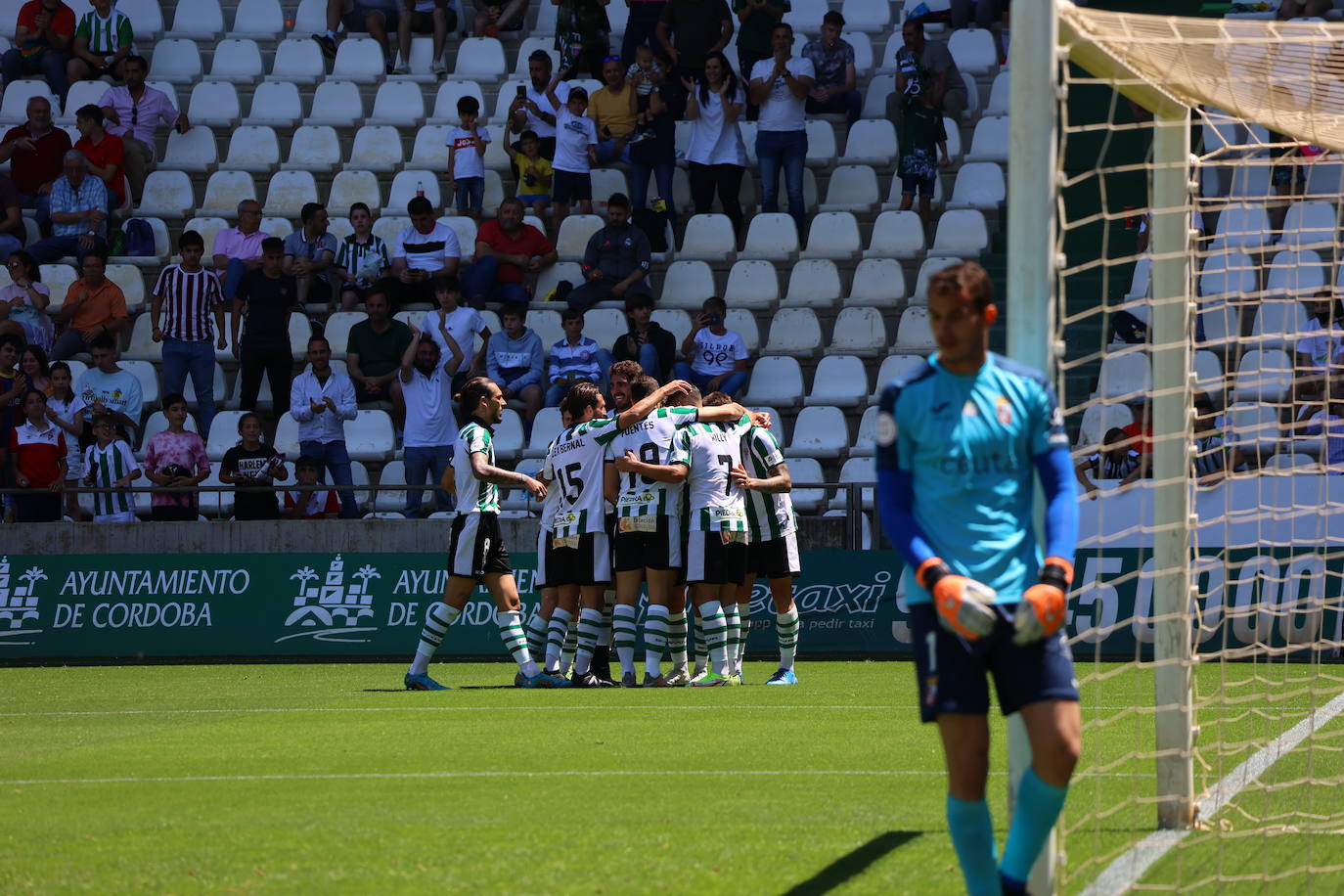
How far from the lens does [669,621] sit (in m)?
13.6

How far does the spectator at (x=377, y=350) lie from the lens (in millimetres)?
18703

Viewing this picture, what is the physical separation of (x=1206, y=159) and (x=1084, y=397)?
414 inches

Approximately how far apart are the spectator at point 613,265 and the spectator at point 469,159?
222 centimetres

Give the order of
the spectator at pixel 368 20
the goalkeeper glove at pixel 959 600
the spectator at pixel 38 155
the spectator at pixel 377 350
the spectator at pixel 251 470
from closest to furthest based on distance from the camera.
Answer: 1. the goalkeeper glove at pixel 959 600
2. the spectator at pixel 251 470
3. the spectator at pixel 377 350
4. the spectator at pixel 38 155
5. the spectator at pixel 368 20

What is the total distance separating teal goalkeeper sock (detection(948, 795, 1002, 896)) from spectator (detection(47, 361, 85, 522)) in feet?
46.8

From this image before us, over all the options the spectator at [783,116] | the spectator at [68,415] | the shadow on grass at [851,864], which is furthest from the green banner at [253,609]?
the shadow on grass at [851,864]

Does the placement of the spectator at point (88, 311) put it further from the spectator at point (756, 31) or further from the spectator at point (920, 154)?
the spectator at point (920, 154)

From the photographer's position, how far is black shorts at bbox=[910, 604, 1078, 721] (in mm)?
4656

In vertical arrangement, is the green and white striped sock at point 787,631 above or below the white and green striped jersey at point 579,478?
below

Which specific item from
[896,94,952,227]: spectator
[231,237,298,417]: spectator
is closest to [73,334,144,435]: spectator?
[231,237,298,417]: spectator

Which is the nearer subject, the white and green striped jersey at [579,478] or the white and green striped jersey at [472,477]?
the white and green striped jersey at [472,477]

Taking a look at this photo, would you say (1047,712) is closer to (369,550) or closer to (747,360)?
(369,550)

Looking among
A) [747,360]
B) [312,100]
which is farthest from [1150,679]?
[312,100]

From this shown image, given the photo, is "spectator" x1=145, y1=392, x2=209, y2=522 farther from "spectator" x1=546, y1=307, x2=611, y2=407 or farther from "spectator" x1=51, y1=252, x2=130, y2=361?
"spectator" x1=546, y1=307, x2=611, y2=407
